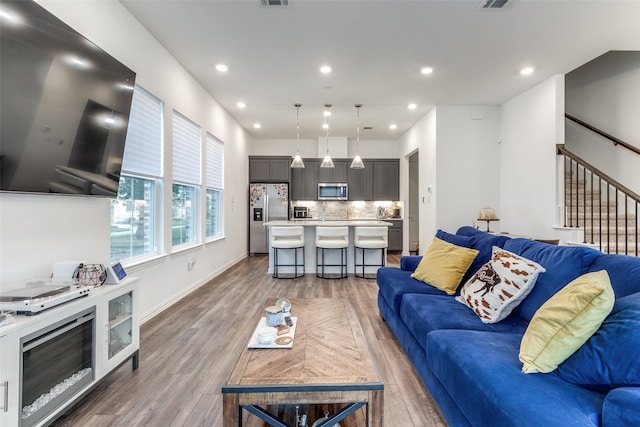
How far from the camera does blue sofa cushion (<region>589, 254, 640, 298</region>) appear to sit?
4.55 feet

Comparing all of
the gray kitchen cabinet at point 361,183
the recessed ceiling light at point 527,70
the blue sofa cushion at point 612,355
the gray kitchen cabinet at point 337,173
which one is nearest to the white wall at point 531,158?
the recessed ceiling light at point 527,70

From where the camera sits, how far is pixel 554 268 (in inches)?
70.9

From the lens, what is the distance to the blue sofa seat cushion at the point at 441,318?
185 cm

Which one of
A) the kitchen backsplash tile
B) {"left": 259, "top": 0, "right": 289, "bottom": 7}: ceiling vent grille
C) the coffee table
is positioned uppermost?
{"left": 259, "top": 0, "right": 289, "bottom": 7}: ceiling vent grille

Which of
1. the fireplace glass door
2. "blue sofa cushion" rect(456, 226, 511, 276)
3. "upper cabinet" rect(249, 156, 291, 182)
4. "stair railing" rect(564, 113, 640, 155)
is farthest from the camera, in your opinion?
"upper cabinet" rect(249, 156, 291, 182)

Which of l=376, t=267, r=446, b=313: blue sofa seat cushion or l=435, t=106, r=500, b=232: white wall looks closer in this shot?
l=376, t=267, r=446, b=313: blue sofa seat cushion

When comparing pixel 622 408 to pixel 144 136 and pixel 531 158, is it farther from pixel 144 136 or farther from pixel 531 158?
pixel 531 158

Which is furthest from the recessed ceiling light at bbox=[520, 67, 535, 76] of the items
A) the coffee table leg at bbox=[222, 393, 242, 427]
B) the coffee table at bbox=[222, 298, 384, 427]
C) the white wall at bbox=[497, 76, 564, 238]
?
the coffee table leg at bbox=[222, 393, 242, 427]

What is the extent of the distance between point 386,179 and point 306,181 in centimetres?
217

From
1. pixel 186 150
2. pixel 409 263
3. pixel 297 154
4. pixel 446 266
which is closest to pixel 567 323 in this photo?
pixel 446 266

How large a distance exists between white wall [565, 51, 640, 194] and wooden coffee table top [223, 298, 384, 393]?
219 inches

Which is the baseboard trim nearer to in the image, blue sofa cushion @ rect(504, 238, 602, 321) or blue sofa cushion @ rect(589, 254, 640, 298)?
blue sofa cushion @ rect(504, 238, 602, 321)

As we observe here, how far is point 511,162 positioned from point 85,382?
622cm

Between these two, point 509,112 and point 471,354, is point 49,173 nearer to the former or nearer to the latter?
point 471,354
